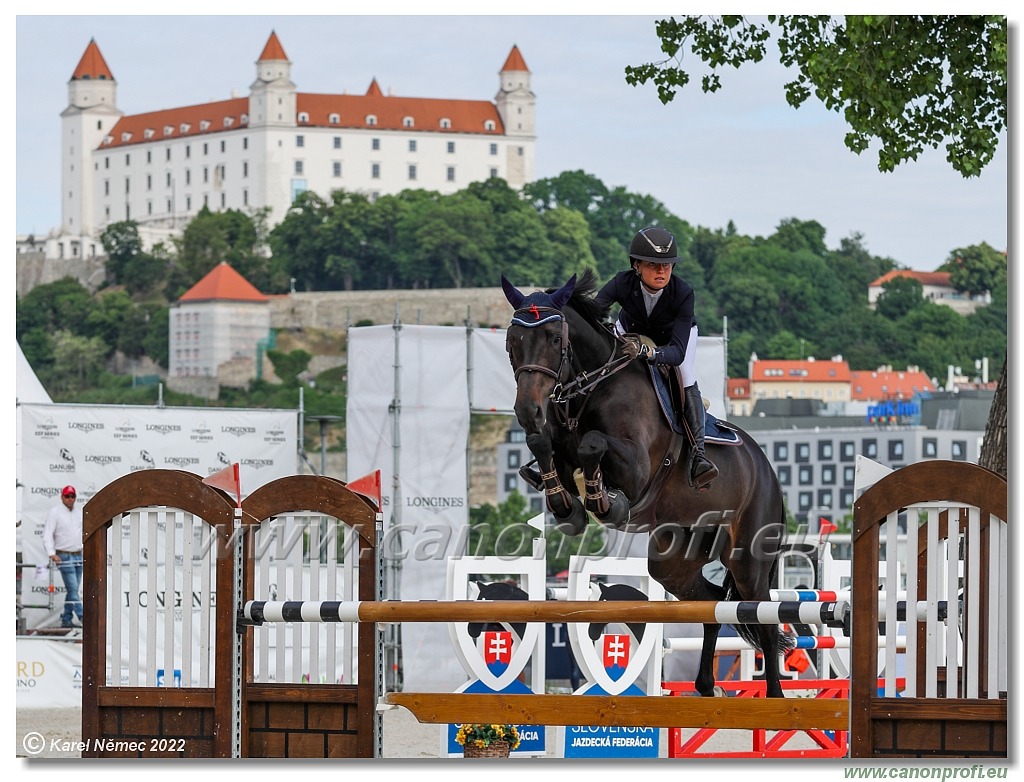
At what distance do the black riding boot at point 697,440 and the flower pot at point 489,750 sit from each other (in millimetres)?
2173

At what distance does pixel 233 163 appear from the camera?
5325 inches

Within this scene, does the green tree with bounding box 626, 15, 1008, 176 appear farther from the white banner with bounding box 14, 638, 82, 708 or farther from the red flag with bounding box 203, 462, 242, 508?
the white banner with bounding box 14, 638, 82, 708

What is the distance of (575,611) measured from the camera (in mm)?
5344

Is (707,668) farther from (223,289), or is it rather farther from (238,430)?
(223,289)

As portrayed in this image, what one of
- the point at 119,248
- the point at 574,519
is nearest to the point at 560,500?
the point at 574,519

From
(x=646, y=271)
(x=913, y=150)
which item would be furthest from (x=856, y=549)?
(x=913, y=150)

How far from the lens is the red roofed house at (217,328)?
111 m

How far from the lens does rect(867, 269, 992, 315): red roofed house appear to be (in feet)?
415

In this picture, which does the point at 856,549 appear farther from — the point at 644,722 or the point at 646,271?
the point at 646,271

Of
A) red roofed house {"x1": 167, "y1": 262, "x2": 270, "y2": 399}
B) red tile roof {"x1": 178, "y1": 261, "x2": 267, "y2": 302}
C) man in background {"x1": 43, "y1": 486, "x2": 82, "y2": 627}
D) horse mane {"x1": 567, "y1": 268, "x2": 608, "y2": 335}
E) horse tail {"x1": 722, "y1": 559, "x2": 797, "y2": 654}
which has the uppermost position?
red tile roof {"x1": 178, "y1": 261, "x2": 267, "y2": 302}

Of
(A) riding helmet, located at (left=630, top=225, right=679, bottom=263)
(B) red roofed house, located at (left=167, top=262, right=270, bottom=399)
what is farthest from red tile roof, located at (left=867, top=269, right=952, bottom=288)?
(A) riding helmet, located at (left=630, top=225, right=679, bottom=263)

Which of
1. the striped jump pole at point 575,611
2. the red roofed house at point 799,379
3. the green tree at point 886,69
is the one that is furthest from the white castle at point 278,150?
the striped jump pole at point 575,611

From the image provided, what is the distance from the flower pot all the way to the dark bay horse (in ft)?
5.33

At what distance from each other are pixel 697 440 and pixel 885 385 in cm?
11449
